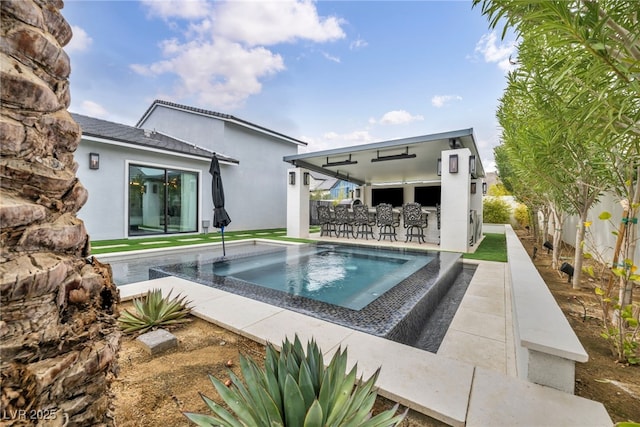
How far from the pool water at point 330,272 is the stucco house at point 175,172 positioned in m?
5.83

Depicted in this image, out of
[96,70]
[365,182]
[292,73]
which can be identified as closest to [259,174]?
[292,73]

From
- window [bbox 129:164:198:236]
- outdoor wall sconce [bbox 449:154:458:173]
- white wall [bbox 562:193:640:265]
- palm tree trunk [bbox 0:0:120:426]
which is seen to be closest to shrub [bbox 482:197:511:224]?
white wall [bbox 562:193:640:265]

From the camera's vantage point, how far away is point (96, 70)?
13.0 m

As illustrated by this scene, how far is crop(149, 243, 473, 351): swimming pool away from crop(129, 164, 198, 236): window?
6129 mm

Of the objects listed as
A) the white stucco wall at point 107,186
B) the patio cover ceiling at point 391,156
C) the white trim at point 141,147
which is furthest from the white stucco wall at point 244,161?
the patio cover ceiling at point 391,156

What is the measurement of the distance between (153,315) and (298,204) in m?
8.86

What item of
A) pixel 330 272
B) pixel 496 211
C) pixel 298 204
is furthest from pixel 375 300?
pixel 496 211

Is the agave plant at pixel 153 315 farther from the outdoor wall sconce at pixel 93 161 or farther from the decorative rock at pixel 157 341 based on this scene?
the outdoor wall sconce at pixel 93 161

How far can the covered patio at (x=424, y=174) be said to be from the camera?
8.24 m

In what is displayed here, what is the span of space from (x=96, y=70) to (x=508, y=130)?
56.1 ft

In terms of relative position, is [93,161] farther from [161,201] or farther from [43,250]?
[43,250]

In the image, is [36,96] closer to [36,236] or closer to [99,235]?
[36,236]

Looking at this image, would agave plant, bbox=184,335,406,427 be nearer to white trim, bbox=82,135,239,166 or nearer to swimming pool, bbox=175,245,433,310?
swimming pool, bbox=175,245,433,310

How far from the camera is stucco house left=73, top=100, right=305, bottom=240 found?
9.45 m
